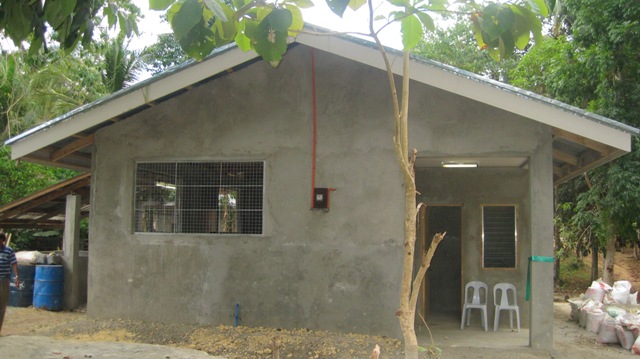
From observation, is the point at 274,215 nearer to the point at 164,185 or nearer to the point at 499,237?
the point at 164,185

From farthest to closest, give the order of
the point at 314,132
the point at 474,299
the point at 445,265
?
the point at 445,265
the point at 474,299
the point at 314,132

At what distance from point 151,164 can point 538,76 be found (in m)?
13.1

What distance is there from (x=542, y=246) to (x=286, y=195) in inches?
139

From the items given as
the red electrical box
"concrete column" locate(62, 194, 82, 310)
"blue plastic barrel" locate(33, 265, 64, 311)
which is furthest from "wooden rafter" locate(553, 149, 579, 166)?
"blue plastic barrel" locate(33, 265, 64, 311)

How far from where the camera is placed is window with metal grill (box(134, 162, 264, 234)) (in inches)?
347

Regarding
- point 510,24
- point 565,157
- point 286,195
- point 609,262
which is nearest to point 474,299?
point 565,157

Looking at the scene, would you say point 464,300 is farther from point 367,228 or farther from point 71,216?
point 71,216

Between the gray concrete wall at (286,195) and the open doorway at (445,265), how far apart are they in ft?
11.1

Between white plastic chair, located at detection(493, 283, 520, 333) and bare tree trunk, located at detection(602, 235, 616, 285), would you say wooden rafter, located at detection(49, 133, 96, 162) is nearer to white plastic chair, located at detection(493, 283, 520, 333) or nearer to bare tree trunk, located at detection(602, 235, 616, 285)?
white plastic chair, located at detection(493, 283, 520, 333)

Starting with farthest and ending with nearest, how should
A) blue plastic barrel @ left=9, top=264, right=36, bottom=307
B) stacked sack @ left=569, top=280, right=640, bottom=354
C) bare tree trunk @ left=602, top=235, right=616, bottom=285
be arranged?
bare tree trunk @ left=602, top=235, right=616, bottom=285, blue plastic barrel @ left=9, top=264, right=36, bottom=307, stacked sack @ left=569, top=280, right=640, bottom=354

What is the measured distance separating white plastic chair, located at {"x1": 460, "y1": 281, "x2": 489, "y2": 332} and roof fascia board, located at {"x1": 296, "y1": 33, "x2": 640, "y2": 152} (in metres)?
4.05

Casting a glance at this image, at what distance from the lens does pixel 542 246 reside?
7742mm

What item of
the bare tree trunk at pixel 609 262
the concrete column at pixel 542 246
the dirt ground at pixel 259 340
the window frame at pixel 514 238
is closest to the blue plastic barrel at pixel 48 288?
the dirt ground at pixel 259 340

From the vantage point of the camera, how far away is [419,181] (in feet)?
36.2
